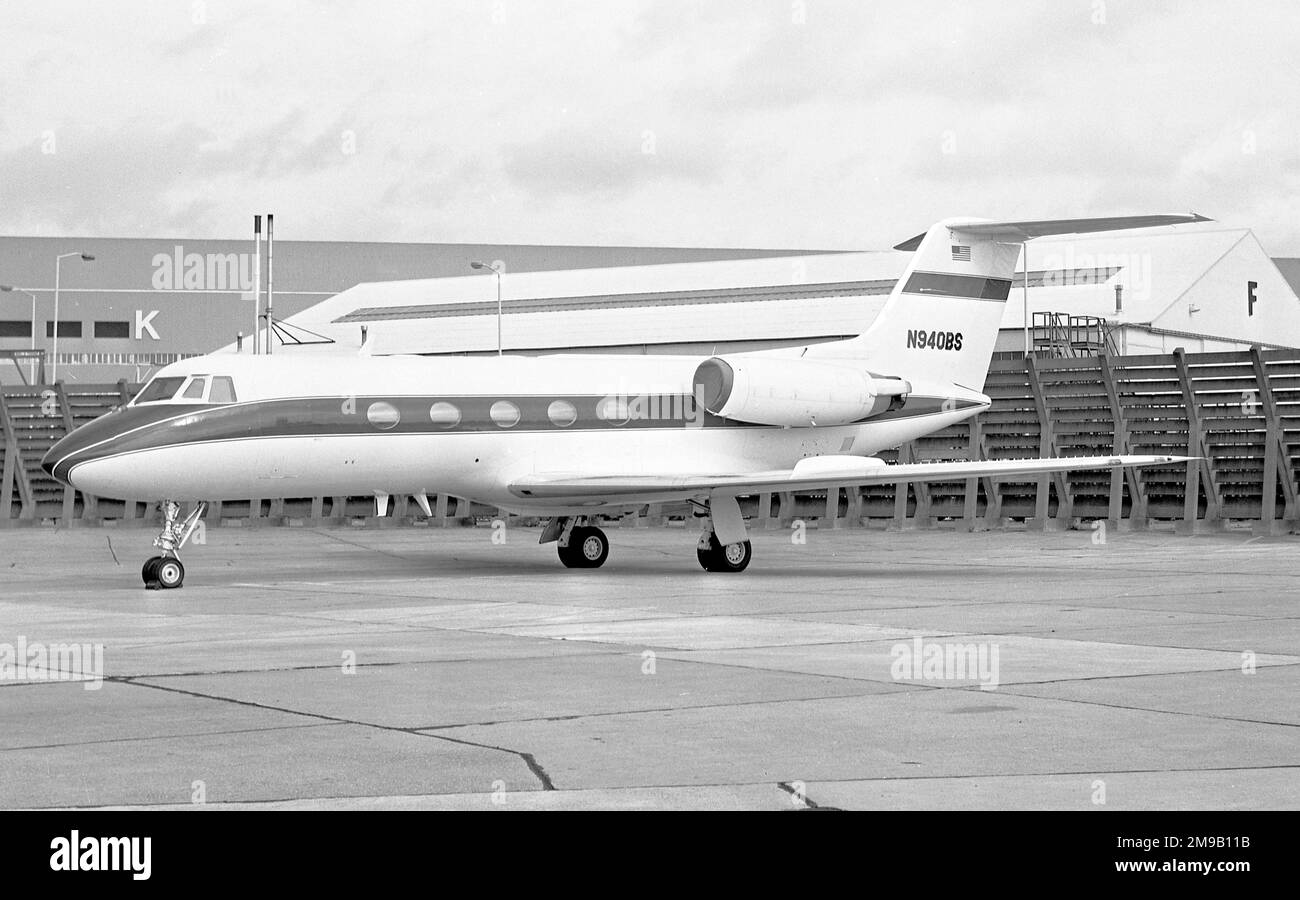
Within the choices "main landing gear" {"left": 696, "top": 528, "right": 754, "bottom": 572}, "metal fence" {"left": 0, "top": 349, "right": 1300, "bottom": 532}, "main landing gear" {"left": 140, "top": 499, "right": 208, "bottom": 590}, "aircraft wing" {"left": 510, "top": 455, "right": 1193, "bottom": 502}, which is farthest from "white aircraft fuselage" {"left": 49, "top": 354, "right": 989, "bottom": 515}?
"metal fence" {"left": 0, "top": 349, "right": 1300, "bottom": 532}

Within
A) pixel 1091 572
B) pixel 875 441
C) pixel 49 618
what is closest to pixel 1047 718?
pixel 49 618

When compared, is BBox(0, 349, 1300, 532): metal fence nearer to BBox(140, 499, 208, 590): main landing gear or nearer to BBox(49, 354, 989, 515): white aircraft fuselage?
BBox(49, 354, 989, 515): white aircraft fuselage

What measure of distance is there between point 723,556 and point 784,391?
2451 millimetres

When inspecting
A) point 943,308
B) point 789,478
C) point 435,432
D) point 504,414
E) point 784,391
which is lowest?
point 789,478

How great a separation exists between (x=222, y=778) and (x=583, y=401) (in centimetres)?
1482

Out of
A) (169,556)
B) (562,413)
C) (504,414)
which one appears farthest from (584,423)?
(169,556)

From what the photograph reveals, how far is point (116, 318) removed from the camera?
281ft

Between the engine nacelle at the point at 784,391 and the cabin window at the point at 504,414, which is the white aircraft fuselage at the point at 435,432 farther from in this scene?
the engine nacelle at the point at 784,391

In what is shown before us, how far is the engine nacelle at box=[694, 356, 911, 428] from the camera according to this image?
21625 millimetres

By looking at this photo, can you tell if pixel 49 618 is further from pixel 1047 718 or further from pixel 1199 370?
pixel 1199 370

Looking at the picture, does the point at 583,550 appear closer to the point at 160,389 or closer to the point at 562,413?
the point at 562,413

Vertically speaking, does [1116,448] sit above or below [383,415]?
above

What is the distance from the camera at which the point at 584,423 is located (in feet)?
70.7
